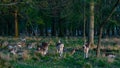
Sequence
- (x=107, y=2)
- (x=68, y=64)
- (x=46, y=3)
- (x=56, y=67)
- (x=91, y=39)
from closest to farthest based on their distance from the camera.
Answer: (x=46, y=3)
(x=56, y=67)
(x=68, y=64)
(x=91, y=39)
(x=107, y=2)

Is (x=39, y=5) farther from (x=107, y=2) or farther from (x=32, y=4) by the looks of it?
(x=107, y=2)

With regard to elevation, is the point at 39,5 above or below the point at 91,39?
above

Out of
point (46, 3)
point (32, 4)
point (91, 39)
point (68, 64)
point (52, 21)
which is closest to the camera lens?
point (32, 4)

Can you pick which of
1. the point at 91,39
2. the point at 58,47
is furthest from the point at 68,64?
the point at 91,39

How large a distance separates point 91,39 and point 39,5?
16.1 m

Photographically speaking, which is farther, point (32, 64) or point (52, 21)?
point (52, 21)

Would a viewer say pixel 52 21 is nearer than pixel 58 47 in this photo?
No

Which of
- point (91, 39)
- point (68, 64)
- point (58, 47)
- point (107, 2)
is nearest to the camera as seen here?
point (68, 64)

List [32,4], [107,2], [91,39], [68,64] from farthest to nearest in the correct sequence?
[107,2] < [91,39] < [68,64] < [32,4]

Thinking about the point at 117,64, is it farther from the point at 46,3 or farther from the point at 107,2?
the point at 107,2

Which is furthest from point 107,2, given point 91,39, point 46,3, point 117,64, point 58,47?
point 46,3

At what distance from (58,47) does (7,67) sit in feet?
25.3

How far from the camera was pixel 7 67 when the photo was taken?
548 inches

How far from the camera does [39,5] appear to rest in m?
14.7
